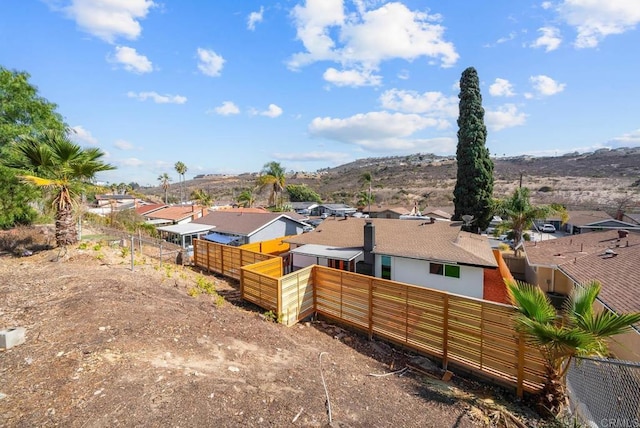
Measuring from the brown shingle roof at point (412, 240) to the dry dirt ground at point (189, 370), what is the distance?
20.7 feet

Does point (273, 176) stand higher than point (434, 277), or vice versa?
point (273, 176)

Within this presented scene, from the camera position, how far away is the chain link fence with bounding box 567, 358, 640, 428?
15.1 ft

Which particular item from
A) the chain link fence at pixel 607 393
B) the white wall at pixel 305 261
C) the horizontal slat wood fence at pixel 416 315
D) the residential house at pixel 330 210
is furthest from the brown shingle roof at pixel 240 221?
the residential house at pixel 330 210

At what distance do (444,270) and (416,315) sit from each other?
6226 millimetres

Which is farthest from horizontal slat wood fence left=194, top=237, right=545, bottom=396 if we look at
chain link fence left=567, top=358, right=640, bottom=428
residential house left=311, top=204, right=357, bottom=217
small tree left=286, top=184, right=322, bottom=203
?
small tree left=286, top=184, right=322, bottom=203

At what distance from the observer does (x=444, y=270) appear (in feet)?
46.1

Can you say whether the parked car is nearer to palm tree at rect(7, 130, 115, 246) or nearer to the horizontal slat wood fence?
the horizontal slat wood fence

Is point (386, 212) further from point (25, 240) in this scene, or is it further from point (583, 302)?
point (583, 302)

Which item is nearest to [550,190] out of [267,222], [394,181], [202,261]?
[394,181]

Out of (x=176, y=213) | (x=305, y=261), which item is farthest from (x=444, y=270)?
(x=176, y=213)

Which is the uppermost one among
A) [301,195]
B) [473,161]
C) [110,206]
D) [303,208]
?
[473,161]

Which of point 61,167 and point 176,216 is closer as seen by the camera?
point 61,167

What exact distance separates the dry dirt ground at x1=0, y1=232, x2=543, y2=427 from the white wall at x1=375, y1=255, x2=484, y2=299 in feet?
19.4

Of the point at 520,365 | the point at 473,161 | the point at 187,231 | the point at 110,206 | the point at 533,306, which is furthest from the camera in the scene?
the point at 110,206
